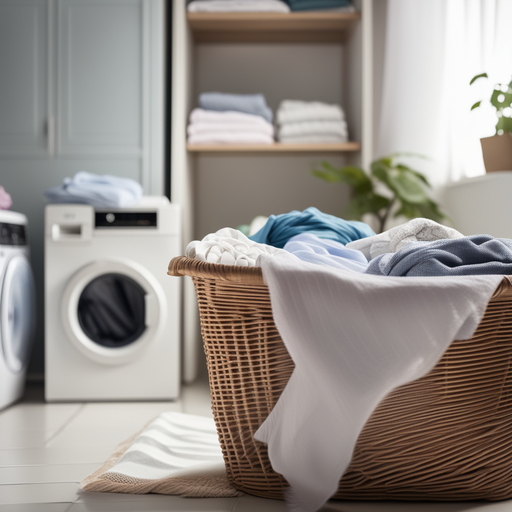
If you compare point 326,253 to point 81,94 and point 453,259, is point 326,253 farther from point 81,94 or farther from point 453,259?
point 81,94

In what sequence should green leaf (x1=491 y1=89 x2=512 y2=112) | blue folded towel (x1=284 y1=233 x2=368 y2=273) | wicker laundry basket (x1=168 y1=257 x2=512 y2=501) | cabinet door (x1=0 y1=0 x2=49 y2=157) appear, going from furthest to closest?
1. cabinet door (x1=0 y1=0 x2=49 y2=157)
2. green leaf (x1=491 y1=89 x2=512 y2=112)
3. blue folded towel (x1=284 y1=233 x2=368 y2=273)
4. wicker laundry basket (x1=168 y1=257 x2=512 y2=501)

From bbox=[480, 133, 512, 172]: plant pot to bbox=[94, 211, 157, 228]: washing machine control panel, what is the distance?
1275 millimetres

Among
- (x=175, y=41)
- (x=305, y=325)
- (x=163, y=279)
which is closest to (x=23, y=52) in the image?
(x=175, y=41)

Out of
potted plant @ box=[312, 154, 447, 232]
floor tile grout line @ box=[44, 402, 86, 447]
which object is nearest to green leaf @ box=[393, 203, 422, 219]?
potted plant @ box=[312, 154, 447, 232]

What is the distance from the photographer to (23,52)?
2441mm

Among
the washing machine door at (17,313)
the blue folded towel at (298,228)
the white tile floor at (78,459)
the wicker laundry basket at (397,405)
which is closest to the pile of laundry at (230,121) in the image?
the washing machine door at (17,313)

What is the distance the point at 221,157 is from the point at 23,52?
3.50ft

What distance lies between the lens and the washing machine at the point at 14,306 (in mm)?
2090

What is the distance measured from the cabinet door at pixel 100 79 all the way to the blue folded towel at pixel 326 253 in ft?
4.65

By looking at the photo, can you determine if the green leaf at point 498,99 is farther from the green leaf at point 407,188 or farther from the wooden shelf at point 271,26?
the wooden shelf at point 271,26

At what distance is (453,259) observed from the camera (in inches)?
40.2

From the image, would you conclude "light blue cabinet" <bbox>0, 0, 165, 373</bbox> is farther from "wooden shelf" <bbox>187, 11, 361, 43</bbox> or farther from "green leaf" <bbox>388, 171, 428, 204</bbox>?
"green leaf" <bbox>388, 171, 428, 204</bbox>

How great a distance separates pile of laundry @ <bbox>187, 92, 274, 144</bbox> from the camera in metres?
2.55

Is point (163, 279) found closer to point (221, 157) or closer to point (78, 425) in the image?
point (78, 425)
